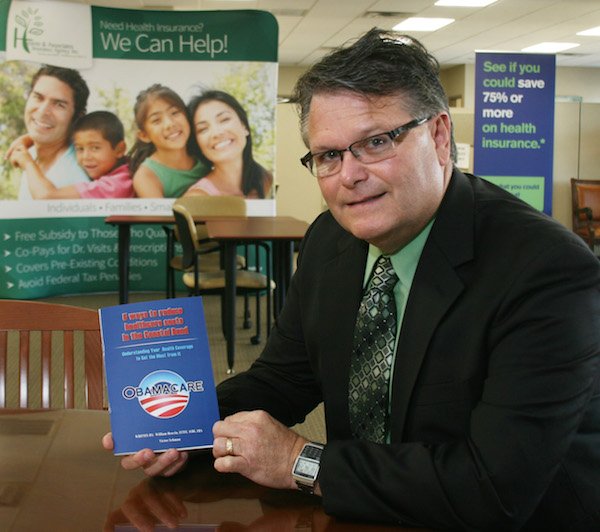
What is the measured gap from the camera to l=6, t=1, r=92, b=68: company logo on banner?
5.91 metres

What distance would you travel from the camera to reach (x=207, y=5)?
860 cm

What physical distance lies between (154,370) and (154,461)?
0.13 meters

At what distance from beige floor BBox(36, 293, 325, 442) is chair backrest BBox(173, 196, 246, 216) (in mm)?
894

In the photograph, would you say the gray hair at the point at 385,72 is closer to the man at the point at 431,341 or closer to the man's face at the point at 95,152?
the man at the point at 431,341

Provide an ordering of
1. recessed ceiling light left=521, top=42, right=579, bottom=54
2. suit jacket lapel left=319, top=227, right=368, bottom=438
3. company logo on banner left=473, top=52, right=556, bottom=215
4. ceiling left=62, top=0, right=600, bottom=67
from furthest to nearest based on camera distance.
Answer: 1. recessed ceiling light left=521, top=42, right=579, bottom=54
2. ceiling left=62, top=0, right=600, bottom=67
3. company logo on banner left=473, top=52, right=556, bottom=215
4. suit jacket lapel left=319, top=227, right=368, bottom=438

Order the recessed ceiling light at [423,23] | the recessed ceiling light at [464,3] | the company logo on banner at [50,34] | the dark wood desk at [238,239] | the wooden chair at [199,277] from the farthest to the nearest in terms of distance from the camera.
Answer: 1. the recessed ceiling light at [423,23]
2. the recessed ceiling light at [464,3]
3. the company logo on banner at [50,34]
4. the wooden chair at [199,277]
5. the dark wood desk at [238,239]

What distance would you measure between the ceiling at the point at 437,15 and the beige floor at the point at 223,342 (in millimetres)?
3754

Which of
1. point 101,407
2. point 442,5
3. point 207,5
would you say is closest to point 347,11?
point 442,5

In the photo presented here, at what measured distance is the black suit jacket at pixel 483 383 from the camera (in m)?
0.81

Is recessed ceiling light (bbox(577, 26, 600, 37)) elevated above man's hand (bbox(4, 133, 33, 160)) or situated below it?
above

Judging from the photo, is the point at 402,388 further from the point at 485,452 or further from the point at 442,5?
the point at 442,5

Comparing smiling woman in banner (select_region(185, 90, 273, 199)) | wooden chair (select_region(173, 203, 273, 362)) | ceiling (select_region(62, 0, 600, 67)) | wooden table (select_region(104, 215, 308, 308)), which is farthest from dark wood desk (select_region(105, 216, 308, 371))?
ceiling (select_region(62, 0, 600, 67))

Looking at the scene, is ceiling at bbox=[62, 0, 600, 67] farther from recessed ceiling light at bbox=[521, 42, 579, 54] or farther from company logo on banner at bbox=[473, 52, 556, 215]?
company logo on banner at bbox=[473, 52, 556, 215]

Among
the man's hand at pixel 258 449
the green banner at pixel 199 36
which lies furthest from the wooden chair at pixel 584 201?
the man's hand at pixel 258 449
